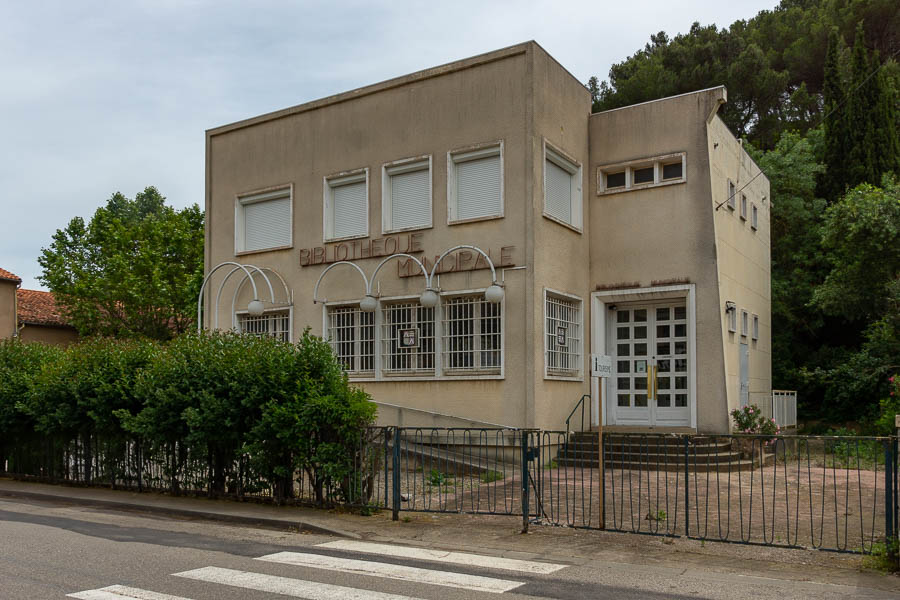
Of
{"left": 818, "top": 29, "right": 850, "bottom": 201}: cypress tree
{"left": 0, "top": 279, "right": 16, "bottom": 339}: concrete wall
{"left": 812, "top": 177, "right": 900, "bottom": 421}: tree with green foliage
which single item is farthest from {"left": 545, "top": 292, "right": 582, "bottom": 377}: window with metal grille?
{"left": 0, "top": 279, "right": 16, "bottom": 339}: concrete wall

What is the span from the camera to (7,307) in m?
37.5

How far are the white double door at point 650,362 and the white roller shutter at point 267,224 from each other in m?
7.98

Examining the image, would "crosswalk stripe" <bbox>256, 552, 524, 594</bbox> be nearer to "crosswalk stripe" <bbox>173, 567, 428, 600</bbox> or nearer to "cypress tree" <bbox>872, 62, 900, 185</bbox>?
"crosswalk stripe" <bbox>173, 567, 428, 600</bbox>

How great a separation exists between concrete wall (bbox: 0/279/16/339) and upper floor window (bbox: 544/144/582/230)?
29780 millimetres

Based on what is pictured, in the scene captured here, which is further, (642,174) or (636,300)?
(642,174)

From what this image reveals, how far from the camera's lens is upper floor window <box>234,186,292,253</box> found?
19.9 m

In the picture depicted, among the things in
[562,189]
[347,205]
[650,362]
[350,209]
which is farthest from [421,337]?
[650,362]

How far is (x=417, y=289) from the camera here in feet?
56.5

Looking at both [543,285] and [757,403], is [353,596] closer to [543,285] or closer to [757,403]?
[543,285]

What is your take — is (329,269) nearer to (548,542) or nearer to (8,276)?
(548,542)

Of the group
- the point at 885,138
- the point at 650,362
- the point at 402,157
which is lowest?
the point at 650,362

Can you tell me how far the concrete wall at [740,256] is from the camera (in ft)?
56.0

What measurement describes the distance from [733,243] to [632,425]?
15.6 ft

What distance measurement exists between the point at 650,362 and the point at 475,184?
5.22 m
